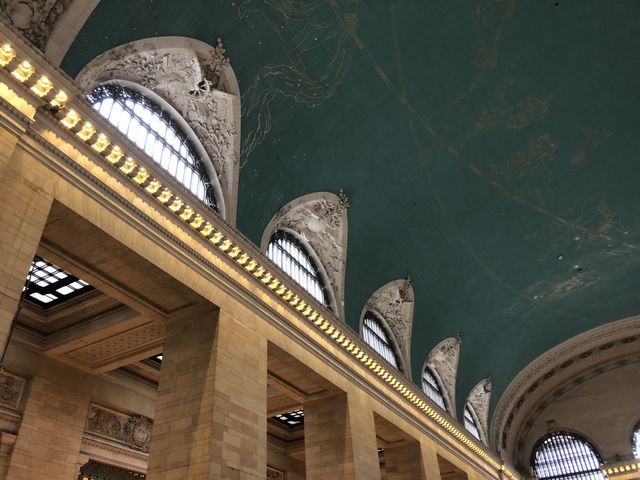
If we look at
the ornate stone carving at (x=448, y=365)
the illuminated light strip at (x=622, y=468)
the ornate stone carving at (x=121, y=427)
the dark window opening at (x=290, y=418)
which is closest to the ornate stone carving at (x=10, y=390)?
the ornate stone carving at (x=121, y=427)

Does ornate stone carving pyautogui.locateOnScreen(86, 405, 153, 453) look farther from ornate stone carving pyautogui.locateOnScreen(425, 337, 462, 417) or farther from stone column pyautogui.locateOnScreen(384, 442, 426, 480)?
ornate stone carving pyautogui.locateOnScreen(425, 337, 462, 417)

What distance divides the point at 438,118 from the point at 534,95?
8.67ft

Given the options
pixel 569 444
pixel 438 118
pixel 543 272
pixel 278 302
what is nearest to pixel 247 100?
pixel 278 302

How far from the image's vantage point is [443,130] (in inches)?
569

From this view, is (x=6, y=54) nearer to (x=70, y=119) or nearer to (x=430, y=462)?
(x=70, y=119)

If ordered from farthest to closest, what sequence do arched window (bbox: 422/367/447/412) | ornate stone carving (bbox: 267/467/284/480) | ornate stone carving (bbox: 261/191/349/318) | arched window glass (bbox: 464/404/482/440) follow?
arched window glass (bbox: 464/404/482/440), arched window (bbox: 422/367/447/412), ornate stone carving (bbox: 267/467/284/480), ornate stone carving (bbox: 261/191/349/318)

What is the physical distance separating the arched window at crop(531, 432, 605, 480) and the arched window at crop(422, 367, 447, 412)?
977cm

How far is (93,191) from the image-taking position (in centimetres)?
800

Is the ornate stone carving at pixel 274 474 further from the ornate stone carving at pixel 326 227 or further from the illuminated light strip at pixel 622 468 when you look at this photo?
the illuminated light strip at pixel 622 468

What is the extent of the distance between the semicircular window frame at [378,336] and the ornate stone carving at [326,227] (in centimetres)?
224

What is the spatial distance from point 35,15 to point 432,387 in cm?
1678

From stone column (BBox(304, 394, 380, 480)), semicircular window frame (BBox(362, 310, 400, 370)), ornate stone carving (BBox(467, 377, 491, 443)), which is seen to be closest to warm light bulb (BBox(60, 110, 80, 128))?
stone column (BBox(304, 394, 380, 480))

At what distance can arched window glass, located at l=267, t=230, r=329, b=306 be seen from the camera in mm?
13273

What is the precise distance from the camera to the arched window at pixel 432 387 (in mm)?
19220
